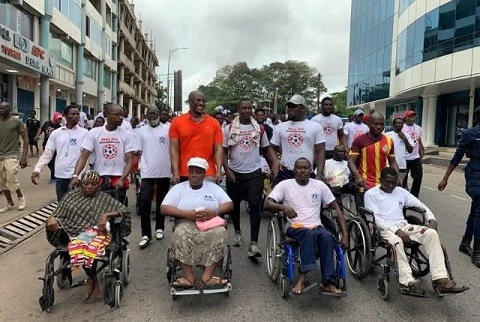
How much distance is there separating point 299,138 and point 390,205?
1263mm

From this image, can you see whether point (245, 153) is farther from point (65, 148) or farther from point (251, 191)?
point (65, 148)

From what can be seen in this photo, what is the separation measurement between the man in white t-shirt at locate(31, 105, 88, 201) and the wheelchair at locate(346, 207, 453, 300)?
3.50 m

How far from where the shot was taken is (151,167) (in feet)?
18.9

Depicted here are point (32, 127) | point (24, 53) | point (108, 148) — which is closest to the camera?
point (108, 148)

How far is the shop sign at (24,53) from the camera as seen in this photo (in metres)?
16.4

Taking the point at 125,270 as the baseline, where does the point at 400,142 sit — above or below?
above

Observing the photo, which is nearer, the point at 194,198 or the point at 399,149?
the point at 194,198

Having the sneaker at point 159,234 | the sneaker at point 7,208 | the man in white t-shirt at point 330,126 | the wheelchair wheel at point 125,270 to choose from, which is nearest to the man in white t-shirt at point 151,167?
the sneaker at point 159,234

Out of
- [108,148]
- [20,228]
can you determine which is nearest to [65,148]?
[108,148]

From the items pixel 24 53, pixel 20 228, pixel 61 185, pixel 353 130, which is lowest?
pixel 20 228

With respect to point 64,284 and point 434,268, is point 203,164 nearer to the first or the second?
point 64,284

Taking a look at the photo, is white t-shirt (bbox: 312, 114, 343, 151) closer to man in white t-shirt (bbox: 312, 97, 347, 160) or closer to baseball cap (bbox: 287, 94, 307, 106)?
man in white t-shirt (bbox: 312, 97, 347, 160)

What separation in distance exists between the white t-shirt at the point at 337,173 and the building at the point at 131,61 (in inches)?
1190

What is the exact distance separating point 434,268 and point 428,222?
56 cm
